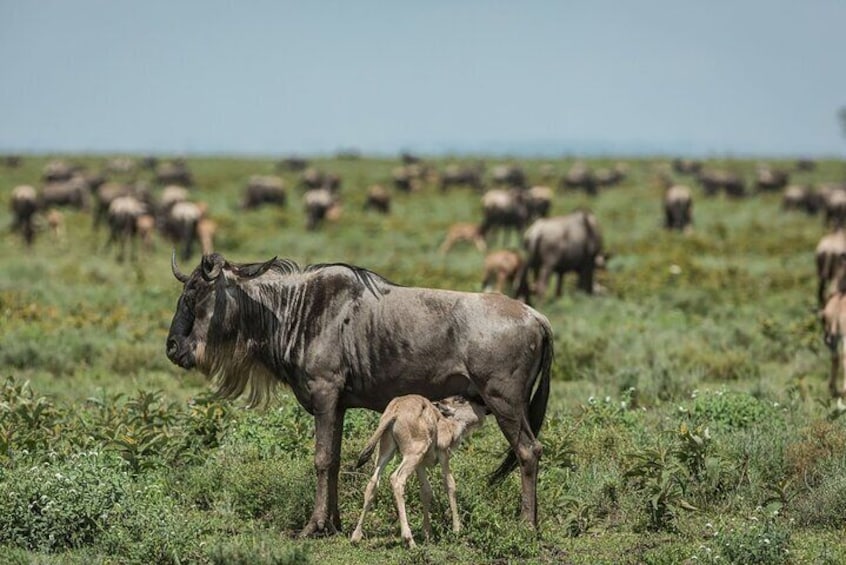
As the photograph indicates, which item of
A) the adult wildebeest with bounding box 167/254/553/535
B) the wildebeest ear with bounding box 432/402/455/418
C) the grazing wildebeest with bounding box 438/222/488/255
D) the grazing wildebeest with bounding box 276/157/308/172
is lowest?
the grazing wildebeest with bounding box 276/157/308/172

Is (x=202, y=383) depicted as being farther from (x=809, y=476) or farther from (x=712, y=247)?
(x=712, y=247)

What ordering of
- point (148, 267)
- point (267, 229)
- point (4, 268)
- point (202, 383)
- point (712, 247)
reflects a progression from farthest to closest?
point (267, 229)
point (712, 247)
point (148, 267)
point (4, 268)
point (202, 383)

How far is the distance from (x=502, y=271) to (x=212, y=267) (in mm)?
13543

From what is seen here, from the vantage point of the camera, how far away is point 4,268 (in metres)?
24.4

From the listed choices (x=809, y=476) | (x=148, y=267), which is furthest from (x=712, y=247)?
(x=809, y=476)

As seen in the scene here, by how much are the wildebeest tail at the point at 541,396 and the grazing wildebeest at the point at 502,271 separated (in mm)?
12968

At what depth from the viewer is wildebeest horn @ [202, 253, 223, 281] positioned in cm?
838

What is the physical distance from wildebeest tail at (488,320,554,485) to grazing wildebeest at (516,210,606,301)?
41.2ft

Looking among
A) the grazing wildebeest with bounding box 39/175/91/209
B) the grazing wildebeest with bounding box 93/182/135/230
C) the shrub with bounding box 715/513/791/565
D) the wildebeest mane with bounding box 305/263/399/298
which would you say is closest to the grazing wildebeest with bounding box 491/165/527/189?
the grazing wildebeest with bounding box 39/175/91/209

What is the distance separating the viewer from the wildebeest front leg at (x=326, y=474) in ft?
26.6

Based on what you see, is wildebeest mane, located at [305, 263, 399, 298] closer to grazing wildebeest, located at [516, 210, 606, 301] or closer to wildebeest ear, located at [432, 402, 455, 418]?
wildebeest ear, located at [432, 402, 455, 418]

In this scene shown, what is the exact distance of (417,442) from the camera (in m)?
7.65

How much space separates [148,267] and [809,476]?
20967 millimetres

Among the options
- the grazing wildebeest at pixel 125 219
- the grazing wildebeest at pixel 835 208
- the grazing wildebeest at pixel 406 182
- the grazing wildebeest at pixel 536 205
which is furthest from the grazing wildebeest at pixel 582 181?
the grazing wildebeest at pixel 125 219
